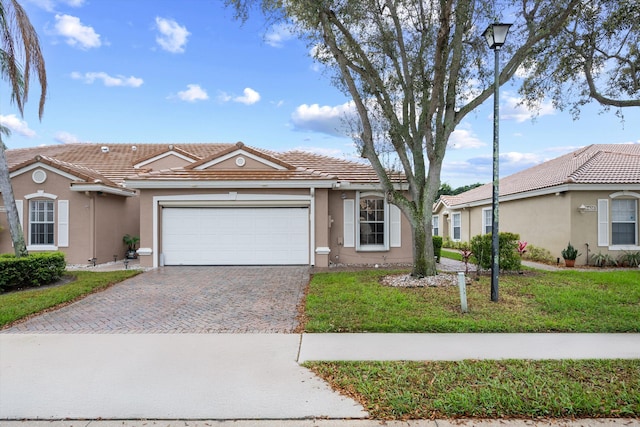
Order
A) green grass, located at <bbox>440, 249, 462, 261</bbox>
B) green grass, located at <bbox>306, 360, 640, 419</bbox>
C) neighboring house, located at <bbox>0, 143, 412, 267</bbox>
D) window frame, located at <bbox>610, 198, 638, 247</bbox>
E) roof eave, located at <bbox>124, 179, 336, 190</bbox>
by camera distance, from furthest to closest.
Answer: green grass, located at <bbox>440, 249, 462, 261</bbox> → window frame, located at <bbox>610, 198, 638, 247</bbox> → neighboring house, located at <bbox>0, 143, 412, 267</bbox> → roof eave, located at <bbox>124, 179, 336, 190</bbox> → green grass, located at <bbox>306, 360, 640, 419</bbox>

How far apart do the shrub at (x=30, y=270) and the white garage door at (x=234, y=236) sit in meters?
3.42

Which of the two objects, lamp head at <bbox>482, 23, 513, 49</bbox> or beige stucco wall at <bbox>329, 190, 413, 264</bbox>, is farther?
beige stucco wall at <bbox>329, 190, 413, 264</bbox>

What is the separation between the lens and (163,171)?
45.3ft

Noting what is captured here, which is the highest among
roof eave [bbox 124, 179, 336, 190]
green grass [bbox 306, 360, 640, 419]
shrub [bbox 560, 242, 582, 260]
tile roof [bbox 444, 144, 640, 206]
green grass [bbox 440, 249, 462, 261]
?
tile roof [bbox 444, 144, 640, 206]

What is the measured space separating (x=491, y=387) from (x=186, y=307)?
237 inches

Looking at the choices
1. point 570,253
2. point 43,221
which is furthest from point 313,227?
point 43,221

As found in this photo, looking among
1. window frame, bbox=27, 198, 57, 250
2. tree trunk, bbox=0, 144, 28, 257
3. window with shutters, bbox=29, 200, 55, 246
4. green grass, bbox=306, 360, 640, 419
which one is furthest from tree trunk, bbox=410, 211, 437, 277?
window with shutters, bbox=29, 200, 55, 246

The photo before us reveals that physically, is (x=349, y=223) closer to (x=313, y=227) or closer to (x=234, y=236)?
(x=313, y=227)

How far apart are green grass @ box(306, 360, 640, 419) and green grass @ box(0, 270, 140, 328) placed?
6.23 meters

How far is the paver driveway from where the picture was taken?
6.53 m

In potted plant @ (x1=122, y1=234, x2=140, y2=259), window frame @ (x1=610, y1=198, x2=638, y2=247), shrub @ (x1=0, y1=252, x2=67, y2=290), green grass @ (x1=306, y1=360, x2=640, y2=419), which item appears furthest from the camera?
potted plant @ (x1=122, y1=234, x2=140, y2=259)

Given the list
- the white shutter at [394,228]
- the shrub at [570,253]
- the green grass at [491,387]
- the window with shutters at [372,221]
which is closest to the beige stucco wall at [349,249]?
the white shutter at [394,228]

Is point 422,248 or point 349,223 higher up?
point 349,223

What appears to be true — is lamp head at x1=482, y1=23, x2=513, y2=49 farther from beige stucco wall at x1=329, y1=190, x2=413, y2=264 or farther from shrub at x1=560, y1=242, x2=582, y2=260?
shrub at x1=560, y1=242, x2=582, y2=260
